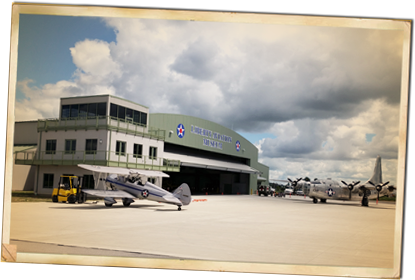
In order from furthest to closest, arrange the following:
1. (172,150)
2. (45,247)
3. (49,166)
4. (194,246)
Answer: (172,150), (49,166), (194,246), (45,247)

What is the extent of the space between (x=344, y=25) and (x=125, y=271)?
271 inches

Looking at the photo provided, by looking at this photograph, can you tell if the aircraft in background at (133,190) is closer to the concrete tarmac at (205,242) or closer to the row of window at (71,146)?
the row of window at (71,146)

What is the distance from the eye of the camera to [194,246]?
8.80m

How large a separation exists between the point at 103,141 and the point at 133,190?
7.59 metres

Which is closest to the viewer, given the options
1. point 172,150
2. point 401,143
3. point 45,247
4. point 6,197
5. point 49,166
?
point 401,143

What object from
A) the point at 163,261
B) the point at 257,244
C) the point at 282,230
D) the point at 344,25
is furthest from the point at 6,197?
the point at 282,230

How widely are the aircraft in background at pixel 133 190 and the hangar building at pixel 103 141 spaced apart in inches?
54.2

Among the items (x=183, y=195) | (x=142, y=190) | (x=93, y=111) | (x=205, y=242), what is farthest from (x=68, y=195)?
(x=205, y=242)

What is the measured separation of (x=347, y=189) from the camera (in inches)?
1305

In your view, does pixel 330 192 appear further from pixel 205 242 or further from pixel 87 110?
pixel 205 242

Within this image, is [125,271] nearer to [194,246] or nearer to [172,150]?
[194,246]

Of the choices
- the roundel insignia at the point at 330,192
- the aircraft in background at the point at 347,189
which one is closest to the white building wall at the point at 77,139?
the aircraft in background at the point at 347,189

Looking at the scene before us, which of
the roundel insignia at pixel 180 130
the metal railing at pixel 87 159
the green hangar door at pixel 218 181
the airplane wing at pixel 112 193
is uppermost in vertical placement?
the roundel insignia at pixel 180 130

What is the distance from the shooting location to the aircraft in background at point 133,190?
65.1ft
